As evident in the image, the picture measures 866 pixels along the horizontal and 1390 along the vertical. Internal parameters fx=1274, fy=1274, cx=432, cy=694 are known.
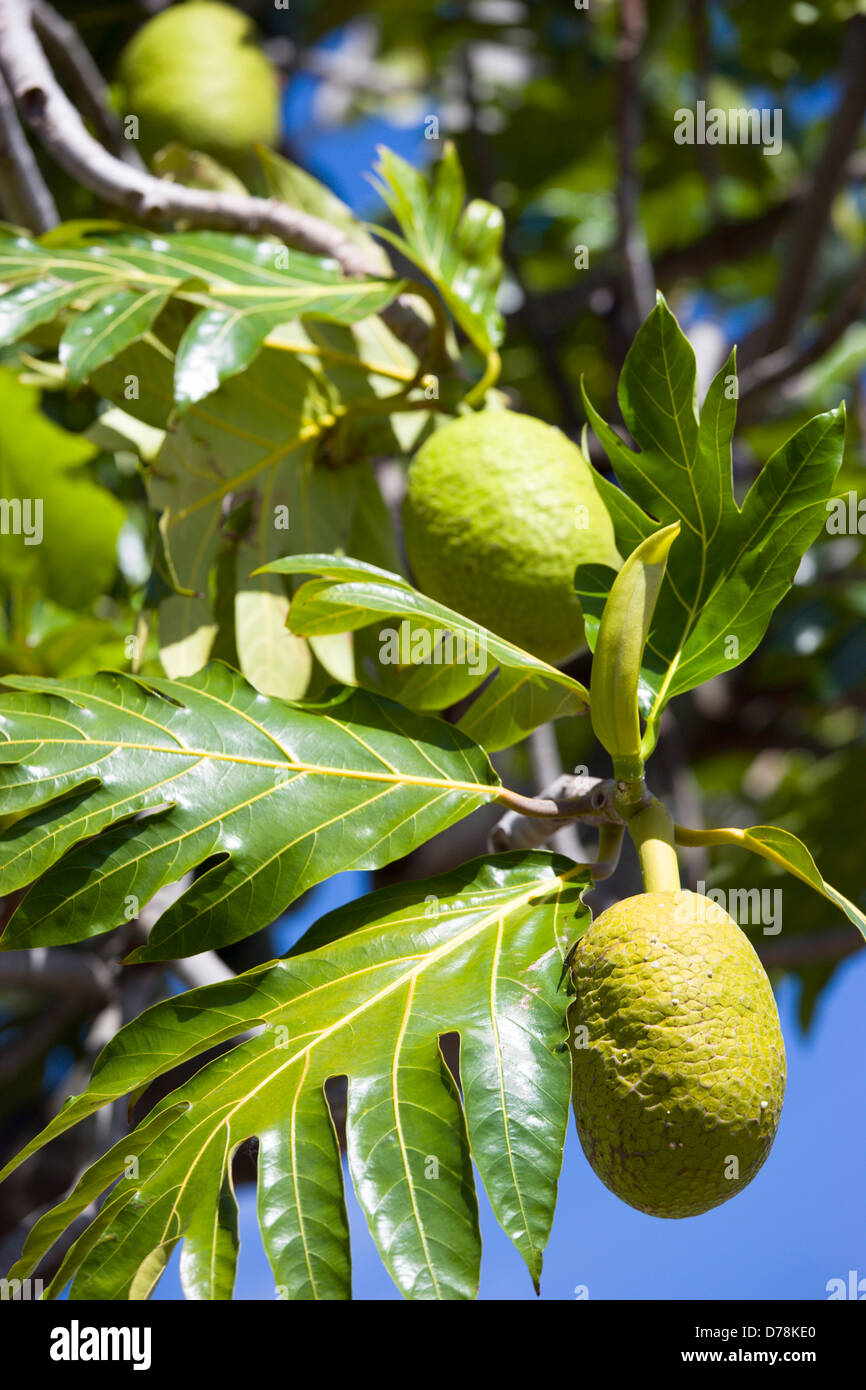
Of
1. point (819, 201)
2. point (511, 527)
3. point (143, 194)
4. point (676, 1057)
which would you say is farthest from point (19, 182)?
point (676, 1057)

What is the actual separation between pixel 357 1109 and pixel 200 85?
2.03 meters

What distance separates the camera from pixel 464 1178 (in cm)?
92

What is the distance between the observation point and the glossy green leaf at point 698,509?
1.10 meters

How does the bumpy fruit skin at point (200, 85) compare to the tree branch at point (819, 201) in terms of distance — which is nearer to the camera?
the bumpy fruit skin at point (200, 85)

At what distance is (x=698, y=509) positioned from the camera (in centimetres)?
114

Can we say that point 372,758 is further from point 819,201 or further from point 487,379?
point 819,201

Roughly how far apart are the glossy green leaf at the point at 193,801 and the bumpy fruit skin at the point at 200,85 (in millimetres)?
1595

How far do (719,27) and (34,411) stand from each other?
2.40 m

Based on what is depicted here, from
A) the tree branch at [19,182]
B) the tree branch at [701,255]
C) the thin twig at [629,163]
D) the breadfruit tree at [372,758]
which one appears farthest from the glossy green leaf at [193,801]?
the tree branch at [701,255]

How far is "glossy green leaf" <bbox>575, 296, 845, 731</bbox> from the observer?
1097 mm

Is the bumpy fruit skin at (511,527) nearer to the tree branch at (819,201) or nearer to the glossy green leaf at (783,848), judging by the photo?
the glossy green leaf at (783,848)

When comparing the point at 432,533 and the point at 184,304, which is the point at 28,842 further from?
the point at 184,304

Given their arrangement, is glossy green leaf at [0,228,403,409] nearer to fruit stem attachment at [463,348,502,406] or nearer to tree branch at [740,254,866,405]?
fruit stem attachment at [463,348,502,406]

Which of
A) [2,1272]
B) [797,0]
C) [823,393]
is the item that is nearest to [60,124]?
[2,1272]
